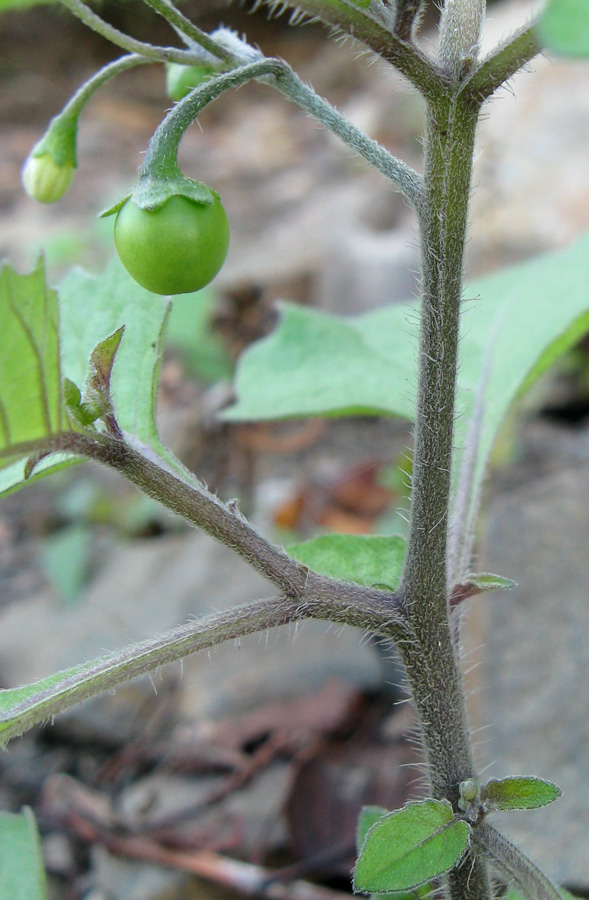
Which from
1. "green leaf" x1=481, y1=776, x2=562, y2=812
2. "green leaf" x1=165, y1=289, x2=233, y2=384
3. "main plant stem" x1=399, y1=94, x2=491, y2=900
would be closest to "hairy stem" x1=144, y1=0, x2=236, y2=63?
"main plant stem" x1=399, y1=94, x2=491, y2=900

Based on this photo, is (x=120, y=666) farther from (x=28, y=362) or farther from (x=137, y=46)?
(x=137, y=46)

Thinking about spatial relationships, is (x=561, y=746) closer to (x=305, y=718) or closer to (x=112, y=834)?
(x=305, y=718)

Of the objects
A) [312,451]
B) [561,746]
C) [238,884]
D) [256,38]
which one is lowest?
[238,884]

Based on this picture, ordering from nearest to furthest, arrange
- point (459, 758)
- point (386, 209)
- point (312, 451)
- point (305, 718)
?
point (459, 758)
point (305, 718)
point (312, 451)
point (386, 209)

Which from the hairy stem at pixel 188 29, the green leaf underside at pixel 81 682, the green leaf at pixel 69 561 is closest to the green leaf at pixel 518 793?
the green leaf underside at pixel 81 682

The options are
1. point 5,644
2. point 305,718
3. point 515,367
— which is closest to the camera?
point 515,367

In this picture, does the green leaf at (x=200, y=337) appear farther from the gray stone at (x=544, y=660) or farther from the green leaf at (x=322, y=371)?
the green leaf at (x=322, y=371)

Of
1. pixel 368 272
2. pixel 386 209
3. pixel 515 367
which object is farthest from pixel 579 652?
pixel 386 209
